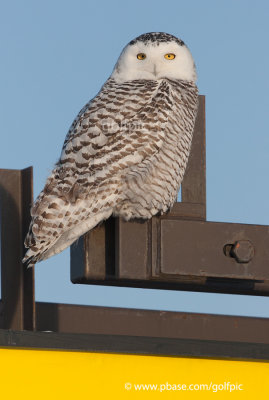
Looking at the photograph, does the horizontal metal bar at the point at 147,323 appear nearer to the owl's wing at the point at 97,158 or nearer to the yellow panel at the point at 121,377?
the owl's wing at the point at 97,158

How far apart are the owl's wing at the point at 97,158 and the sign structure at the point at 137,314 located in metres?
0.54

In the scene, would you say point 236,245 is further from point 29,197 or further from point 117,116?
point 117,116

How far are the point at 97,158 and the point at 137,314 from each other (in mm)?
1068

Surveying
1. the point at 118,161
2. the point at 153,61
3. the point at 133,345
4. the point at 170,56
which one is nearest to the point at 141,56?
the point at 153,61

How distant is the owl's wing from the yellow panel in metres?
1.85

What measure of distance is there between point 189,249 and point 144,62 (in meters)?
3.29

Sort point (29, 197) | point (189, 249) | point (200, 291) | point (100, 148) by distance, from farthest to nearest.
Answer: point (100, 148), point (29, 197), point (200, 291), point (189, 249)

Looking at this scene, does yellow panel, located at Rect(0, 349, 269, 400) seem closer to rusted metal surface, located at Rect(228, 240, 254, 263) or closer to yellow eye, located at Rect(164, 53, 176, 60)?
rusted metal surface, located at Rect(228, 240, 254, 263)

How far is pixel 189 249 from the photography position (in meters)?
4.33

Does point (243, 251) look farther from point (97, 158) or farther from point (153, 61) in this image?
point (153, 61)

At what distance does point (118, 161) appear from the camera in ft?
20.6

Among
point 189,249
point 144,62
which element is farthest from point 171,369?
point 144,62

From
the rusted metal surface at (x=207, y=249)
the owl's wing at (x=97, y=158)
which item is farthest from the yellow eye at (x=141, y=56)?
the rusted metal surface at (x=207, y=249)

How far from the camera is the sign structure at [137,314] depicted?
3717mm
